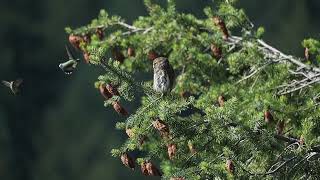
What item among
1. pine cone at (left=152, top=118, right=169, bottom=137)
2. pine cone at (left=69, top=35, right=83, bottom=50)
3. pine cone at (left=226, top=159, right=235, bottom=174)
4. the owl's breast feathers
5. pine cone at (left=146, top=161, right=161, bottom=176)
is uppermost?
pine cone at (left=69, top=35, right=83, bottom=50)

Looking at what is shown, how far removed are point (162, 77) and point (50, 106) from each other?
11.9 feet

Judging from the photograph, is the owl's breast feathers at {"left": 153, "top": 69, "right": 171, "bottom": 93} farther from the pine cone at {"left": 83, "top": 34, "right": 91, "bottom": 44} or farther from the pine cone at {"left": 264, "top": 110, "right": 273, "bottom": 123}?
the pine cone at {"left": 83, "top": 34, "right": 91, "bottom": 44}

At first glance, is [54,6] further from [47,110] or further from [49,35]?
[47,110]

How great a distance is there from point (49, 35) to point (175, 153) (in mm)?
3799

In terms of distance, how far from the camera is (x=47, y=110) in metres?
7.31

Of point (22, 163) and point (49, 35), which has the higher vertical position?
point (49, 35)

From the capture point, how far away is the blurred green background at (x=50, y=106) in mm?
7199

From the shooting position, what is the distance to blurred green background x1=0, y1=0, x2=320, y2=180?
7199mm

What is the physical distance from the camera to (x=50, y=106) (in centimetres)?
734

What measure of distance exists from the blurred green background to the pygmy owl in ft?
11.3

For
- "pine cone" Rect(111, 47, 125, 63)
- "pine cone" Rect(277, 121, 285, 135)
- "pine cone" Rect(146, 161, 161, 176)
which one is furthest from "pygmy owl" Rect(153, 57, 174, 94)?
"pine cone" Rect(111, 47, 125, 63)

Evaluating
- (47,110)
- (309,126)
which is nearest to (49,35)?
(47,110)

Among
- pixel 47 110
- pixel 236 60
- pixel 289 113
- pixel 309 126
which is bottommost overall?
pixel 309 126

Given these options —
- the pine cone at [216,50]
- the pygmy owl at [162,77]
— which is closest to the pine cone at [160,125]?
the pygmy owl at [162,77]
